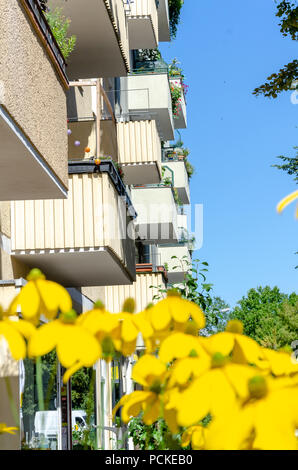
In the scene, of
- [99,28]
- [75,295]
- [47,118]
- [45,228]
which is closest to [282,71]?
[47,118]

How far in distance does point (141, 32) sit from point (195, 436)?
20.7m

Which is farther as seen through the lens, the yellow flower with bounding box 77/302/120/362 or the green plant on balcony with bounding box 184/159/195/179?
the green plant on balcony with bounding box 184/159/195/179

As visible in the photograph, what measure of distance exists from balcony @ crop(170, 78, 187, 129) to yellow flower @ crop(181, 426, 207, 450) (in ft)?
92.7

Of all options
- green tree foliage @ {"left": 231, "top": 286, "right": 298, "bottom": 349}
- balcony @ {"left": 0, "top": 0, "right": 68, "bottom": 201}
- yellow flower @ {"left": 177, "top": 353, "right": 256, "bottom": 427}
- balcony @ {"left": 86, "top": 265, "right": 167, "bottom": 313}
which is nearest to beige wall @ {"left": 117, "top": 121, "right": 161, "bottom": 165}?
balcony @ {"left": 86, "top": 265, "right": 167, "bottom": 313}

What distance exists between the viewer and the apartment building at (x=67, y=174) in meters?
5.40

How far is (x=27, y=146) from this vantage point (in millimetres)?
5680

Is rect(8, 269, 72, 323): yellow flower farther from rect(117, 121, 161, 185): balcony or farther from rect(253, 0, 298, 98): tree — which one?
rect(117, 121, 161, 185): balcony

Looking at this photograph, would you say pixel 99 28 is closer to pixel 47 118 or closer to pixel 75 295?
pixel 75 295

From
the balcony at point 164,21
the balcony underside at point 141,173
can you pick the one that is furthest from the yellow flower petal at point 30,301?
the balcony at point 164,21

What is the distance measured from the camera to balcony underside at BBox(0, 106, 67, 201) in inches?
210

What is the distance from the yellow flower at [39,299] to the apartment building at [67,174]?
0.18 meters

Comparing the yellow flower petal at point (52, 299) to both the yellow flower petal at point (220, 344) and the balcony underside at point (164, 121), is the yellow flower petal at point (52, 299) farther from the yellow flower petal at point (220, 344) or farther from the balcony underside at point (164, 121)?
the balcony underside at point (164, 121)

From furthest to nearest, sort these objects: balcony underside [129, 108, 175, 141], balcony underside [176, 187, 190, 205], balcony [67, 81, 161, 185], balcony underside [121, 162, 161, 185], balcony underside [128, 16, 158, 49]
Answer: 1. balcony underside [176, 187, 190, 205]
2. balcony underside [129, 108, 175, 141]
3. balcony underside [128, 16, 158, 49]
4. balcony underside [121, 162, 161, 185]
5. balcony [67, 81, 161, 185]

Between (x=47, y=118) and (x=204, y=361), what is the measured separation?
18.6ft
